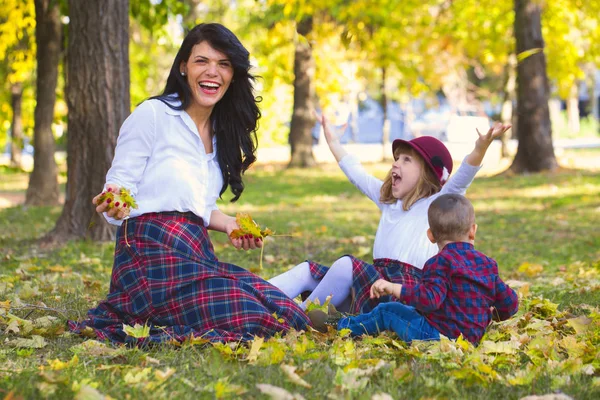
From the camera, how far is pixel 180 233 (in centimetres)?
416

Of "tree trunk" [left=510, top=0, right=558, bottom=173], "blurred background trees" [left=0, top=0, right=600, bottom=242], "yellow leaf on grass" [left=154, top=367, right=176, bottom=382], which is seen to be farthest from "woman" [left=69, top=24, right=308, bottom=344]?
"tree trunk" [left=510, top=0, right=558, bottom=173]

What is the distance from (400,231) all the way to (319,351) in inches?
44.6

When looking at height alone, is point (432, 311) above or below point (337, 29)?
below

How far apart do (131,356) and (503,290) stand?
1.73m

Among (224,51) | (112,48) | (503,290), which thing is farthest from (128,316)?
(112,48)

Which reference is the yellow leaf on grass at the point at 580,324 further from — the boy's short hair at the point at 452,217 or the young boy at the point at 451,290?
the boy's short hair at the point at 452,217

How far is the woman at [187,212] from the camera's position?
158 inches

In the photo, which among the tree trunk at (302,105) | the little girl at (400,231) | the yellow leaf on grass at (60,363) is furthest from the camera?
the tree trunk at (302,105)

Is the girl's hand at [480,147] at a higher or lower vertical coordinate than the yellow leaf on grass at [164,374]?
higher

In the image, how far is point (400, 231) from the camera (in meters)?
4.64

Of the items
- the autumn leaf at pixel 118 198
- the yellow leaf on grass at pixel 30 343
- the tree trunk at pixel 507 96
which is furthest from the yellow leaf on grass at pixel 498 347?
the tree trunk at pixel 507 96

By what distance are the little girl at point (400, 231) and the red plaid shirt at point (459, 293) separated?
18.1 inches

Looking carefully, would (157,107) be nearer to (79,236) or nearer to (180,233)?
(180,233)

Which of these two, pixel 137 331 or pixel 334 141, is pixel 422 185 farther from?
pixel 137 331
